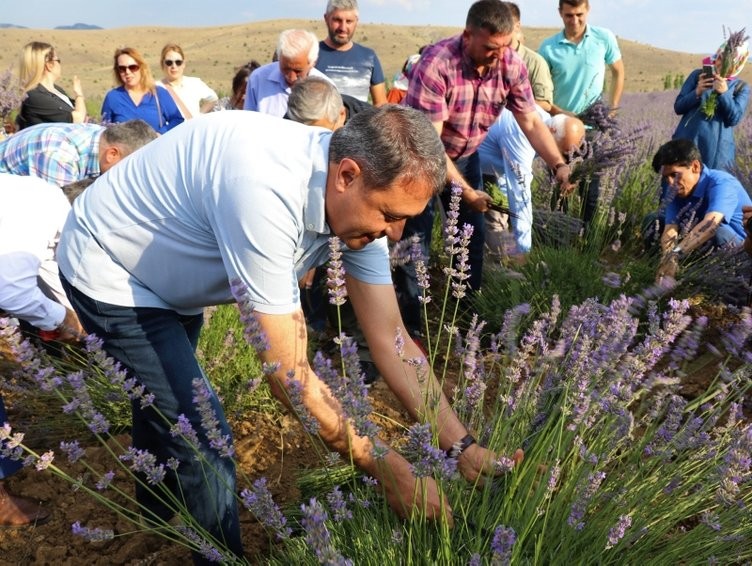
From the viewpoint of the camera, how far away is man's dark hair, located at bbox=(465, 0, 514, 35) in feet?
11.2

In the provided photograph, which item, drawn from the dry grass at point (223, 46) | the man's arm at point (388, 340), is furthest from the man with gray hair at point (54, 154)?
the dry grass at point (223, 46)

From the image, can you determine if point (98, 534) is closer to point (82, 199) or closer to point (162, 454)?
point (162, 454)

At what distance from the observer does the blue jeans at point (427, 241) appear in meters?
3.82

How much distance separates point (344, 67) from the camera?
5.07 metres

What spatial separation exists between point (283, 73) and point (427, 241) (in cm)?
132

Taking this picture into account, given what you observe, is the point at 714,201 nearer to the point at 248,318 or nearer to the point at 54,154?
the point at 248,318

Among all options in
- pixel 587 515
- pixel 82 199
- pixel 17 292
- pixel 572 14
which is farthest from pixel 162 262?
pixel 572 14

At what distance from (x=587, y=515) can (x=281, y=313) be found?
95 cm

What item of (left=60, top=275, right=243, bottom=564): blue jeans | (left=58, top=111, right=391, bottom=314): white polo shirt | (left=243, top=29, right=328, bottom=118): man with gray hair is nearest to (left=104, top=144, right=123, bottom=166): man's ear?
(left=243, top=29, right=328, bottom=118): man with gray hair

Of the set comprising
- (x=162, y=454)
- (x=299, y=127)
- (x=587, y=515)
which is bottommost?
(x=162, y=454)

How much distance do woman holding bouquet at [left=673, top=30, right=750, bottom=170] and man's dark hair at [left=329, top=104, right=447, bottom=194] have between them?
13.2 ft

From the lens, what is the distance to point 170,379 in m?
1.94

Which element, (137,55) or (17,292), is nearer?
(17,292)

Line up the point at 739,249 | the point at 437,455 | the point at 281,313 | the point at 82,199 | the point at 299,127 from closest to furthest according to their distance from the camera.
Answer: the point at 437,455
the point at 281,313
the point at 299,127
the point at 82,199
the point at 739,249
